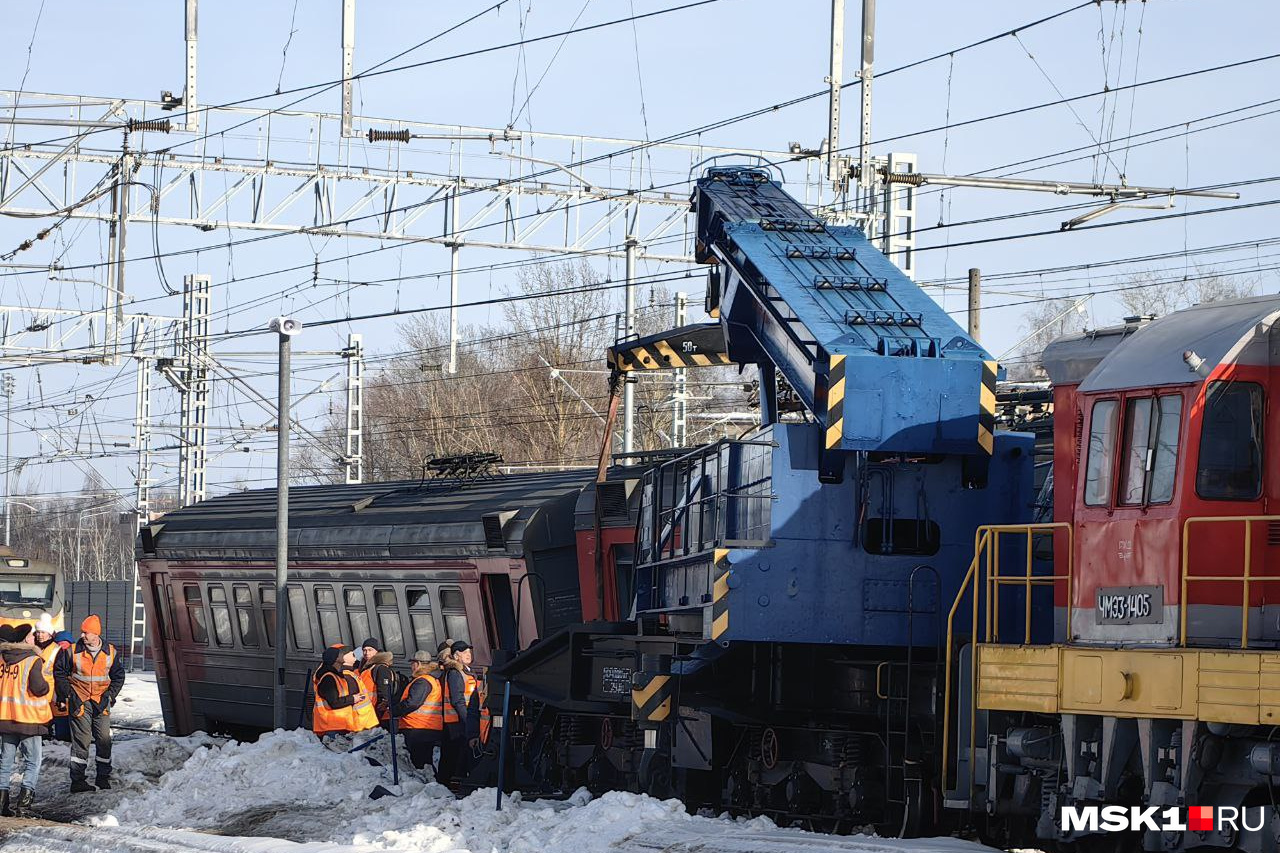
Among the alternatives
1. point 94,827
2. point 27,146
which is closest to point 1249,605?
point 94,827

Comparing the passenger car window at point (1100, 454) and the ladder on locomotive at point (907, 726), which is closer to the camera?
the passenger car window at point (1100, 454)

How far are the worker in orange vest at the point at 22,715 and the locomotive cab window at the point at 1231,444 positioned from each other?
475 inches

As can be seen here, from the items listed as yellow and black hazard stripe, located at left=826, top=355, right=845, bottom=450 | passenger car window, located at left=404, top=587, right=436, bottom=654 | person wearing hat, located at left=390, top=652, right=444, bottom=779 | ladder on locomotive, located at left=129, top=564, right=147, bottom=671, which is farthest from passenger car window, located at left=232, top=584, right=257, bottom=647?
ladder on locomotive, located at left=129, top=564, right=147, bottom=671

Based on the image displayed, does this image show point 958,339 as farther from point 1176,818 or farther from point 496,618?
point 496,618

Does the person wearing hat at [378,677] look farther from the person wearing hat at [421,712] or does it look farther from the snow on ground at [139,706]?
the snow on ground at [139,706]

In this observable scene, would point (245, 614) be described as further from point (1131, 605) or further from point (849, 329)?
point (1131, 605)

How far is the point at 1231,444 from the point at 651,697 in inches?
233

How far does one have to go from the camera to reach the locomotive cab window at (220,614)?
971 inches

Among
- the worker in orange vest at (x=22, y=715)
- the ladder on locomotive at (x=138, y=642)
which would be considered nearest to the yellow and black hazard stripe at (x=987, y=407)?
the worker in orange vest at (x=22, y=715)

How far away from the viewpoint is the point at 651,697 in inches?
573

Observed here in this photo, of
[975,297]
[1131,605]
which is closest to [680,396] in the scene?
[975,297]

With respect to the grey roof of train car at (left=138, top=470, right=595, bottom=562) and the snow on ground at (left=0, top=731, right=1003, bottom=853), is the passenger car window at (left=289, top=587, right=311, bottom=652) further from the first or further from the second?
the snow on ground at (left=0, top=731, right=1003, bottom=853)

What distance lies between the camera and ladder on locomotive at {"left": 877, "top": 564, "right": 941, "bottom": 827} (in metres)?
12.9

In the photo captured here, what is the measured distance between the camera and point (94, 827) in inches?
616
